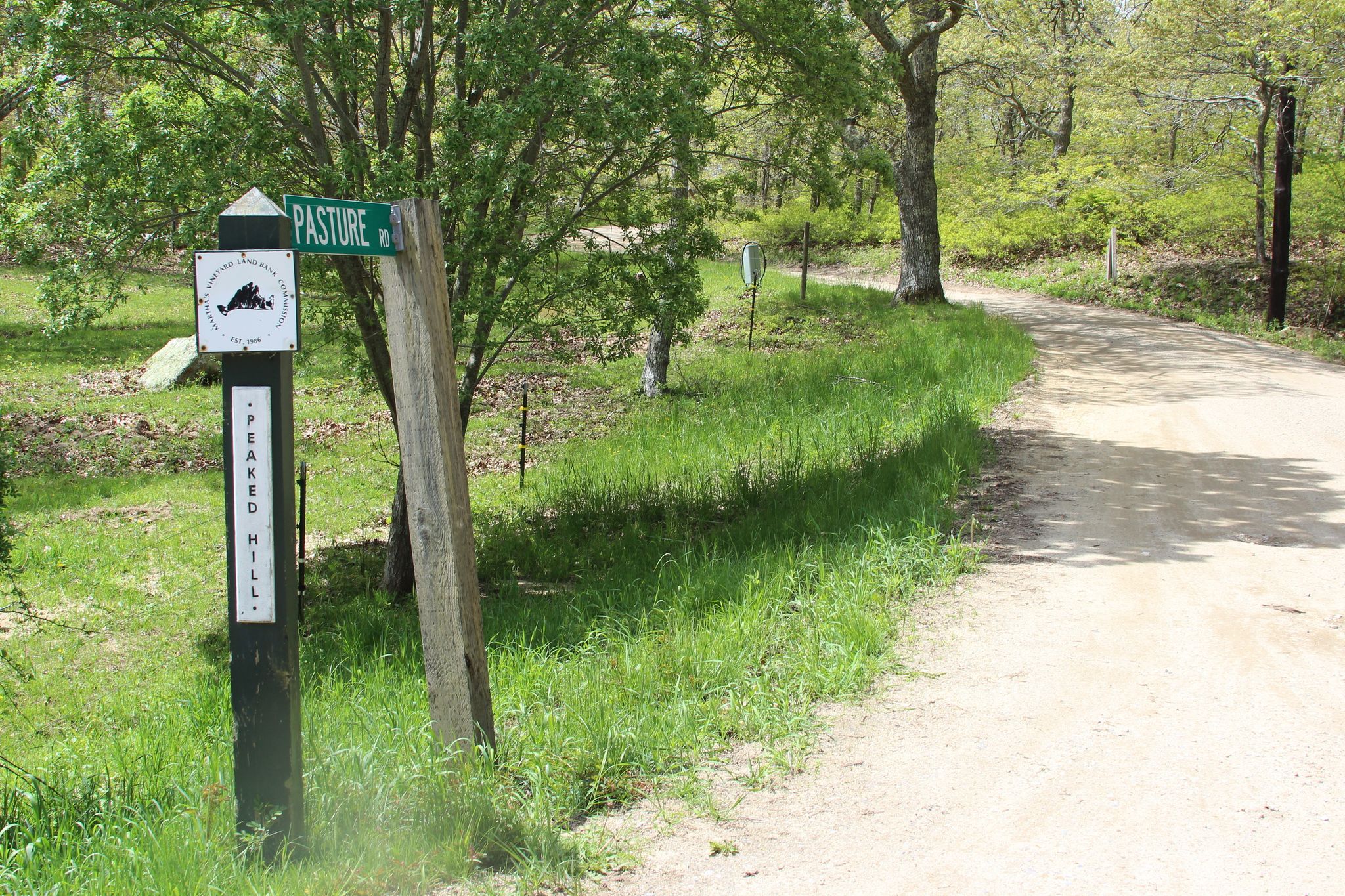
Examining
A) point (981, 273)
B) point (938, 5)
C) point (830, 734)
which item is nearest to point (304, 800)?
point (830, 734)

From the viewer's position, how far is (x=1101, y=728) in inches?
180

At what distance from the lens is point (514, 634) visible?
6.52 metres

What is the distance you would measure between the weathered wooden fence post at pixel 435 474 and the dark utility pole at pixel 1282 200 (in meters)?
19.2

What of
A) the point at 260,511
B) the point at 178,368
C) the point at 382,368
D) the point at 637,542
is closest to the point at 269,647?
the point at 260,511

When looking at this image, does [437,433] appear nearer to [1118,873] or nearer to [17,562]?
[1118,873]

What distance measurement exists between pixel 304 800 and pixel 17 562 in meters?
7.14

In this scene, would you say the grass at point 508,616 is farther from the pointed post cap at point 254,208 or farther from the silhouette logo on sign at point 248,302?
the pointed post cap at point 254,208

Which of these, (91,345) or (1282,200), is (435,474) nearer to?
(91,345)

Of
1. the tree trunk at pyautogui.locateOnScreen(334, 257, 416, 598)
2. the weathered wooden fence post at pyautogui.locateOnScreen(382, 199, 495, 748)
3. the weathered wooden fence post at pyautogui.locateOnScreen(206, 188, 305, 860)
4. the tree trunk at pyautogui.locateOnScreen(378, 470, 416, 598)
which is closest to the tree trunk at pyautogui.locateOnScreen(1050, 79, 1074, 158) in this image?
the tree trunk at pyautogui.locateOnScreen(334, 257, 416, 598)

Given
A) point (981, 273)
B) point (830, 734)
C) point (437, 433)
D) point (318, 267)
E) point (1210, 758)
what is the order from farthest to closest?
1. point (981, 273)
2. point (318, 267)
3. point (830, 734)
4. point (1210, 758)
5. point (437, 433)

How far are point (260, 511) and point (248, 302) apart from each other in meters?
0.68

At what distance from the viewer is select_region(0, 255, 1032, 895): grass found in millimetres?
3658

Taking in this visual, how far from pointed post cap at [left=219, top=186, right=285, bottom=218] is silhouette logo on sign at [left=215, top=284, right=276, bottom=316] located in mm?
238

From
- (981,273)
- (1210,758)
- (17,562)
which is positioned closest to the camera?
(1210,758)
